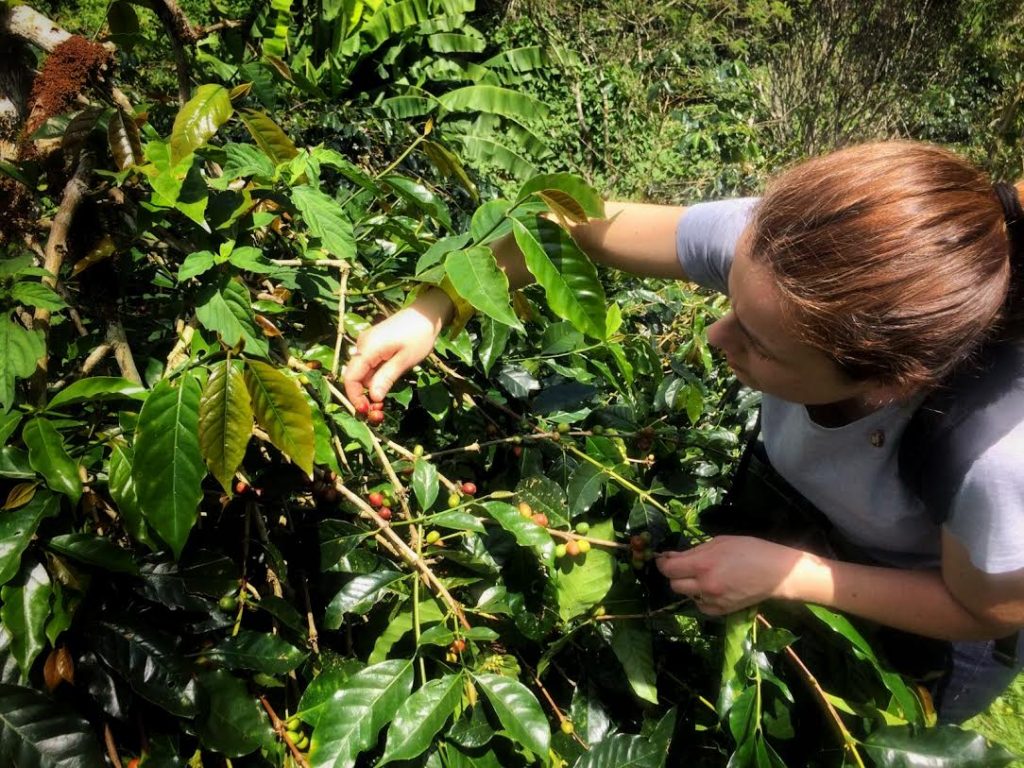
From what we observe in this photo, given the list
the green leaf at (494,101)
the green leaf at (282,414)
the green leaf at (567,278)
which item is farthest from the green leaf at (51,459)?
the green leaf at (494,101)

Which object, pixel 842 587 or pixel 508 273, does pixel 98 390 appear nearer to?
pixel 508 273

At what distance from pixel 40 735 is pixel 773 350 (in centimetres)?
103

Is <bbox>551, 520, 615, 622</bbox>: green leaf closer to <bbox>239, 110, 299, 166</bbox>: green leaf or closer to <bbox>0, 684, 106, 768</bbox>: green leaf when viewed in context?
<bbox>0, 684, 106, 768</bbox>: green leaf

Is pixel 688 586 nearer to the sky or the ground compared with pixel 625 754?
nearer to the sky


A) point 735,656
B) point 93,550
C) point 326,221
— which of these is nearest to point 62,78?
point 326,221

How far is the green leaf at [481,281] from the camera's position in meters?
0.92

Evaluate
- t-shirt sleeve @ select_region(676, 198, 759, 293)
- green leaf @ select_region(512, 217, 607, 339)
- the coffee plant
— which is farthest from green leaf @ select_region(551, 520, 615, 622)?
t-shirt sleeve @ select_region(676, 198, 759, 293)

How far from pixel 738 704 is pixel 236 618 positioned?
0.72 meters

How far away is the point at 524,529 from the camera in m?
1.04

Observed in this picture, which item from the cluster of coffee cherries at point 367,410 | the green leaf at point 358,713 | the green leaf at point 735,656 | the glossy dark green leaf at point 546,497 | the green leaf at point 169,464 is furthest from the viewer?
the glossy dark green leaf at point 546,497

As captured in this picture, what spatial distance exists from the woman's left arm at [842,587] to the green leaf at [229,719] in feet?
2.07

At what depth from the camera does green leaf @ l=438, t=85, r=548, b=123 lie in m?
7.53

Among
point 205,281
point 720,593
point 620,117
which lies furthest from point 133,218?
point 620,117

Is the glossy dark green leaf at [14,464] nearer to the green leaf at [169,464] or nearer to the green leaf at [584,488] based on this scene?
the green leaf at [169,464]
